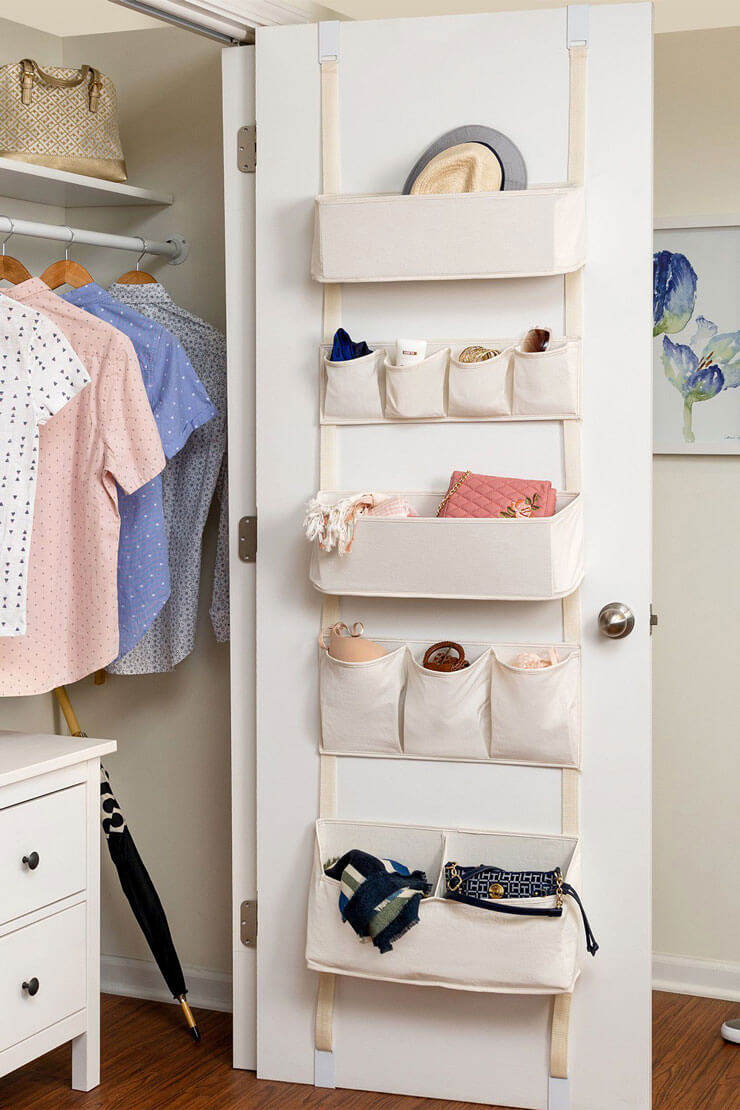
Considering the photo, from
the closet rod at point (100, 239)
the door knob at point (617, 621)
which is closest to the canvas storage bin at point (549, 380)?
the door knob at point (617, 621)

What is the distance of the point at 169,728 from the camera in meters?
2.89

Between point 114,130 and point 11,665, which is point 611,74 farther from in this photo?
point 11,665

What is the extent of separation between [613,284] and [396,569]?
660mm

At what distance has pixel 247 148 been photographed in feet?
7.93

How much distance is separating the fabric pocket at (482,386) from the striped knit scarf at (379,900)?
2.86 feet

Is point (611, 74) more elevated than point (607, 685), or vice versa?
point (611, 74)

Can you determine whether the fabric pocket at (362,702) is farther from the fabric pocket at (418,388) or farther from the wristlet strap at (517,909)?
the fabric pocket at (418,388)

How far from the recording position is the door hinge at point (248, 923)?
2494 mm

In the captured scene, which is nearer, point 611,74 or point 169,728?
point 611,74

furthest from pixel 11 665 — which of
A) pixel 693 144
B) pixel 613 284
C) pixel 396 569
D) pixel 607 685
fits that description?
pixel 693 144

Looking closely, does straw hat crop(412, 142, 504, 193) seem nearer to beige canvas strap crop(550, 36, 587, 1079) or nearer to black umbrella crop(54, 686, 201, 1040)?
A: beige canvas strap crop(550, 36, 587, 1079)

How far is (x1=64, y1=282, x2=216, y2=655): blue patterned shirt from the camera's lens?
2473mm

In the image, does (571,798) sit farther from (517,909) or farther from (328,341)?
(328,341)

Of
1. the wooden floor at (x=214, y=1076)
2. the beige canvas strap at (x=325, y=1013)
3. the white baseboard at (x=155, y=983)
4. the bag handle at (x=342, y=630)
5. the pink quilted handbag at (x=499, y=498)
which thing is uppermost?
the pink quilted handbag at (x=499, y=498)
